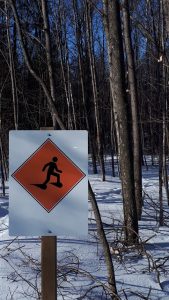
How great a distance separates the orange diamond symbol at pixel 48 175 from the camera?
2625mm

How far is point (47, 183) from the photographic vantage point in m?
2.63

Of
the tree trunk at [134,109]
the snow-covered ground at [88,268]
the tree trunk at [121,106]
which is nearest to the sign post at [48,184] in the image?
the snow-covered ground at [88,268]

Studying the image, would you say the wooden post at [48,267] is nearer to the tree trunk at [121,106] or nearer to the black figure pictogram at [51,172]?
the black figure pictogram at [51,172]

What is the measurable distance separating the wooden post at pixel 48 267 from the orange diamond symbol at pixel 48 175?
198 mm

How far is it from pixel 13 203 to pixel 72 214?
1.00 ft

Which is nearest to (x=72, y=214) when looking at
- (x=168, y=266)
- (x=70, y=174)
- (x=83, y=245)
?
(x=70, y=174)

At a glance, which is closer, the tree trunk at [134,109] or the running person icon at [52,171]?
the running person icon at [52,171]

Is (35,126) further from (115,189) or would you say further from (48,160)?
(48,160)

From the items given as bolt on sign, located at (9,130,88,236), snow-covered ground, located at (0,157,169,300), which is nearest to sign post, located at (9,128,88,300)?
bolt on sign, located at (9,130,88,236)

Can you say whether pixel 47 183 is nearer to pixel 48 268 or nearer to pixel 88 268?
pixel 48 268

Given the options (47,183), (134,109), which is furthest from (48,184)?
(134,109)

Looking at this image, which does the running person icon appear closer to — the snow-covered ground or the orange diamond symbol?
the orange diamond symbol

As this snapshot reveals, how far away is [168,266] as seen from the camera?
4.98 metres

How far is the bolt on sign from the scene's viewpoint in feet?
8.59
